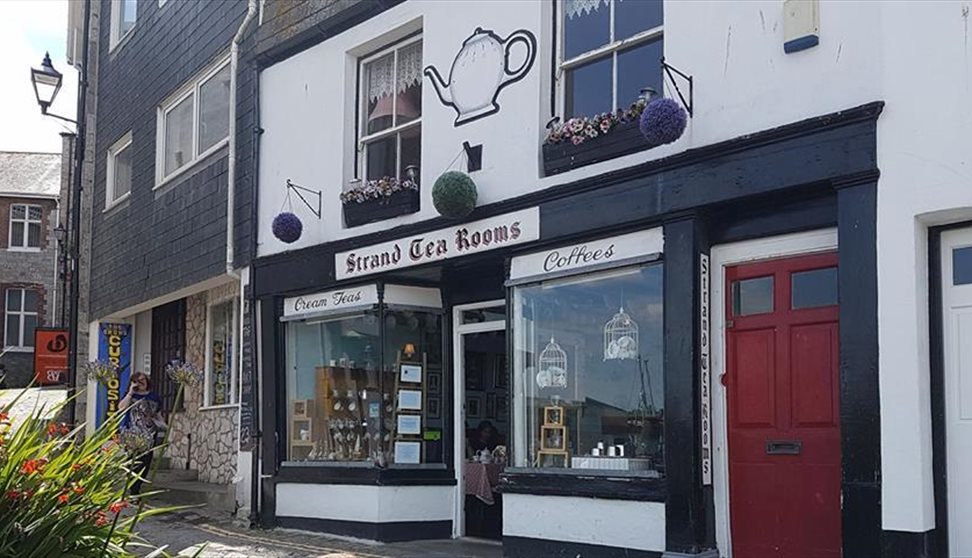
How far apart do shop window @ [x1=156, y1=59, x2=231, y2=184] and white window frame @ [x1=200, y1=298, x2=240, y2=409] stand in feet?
6.43

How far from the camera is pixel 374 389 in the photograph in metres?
11.2

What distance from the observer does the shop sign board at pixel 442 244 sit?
30.3 ft

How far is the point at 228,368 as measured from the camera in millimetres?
15562

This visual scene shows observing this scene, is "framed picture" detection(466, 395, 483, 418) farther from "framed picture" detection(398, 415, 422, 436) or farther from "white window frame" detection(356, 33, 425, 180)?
"white window frame" detection(356, 33, 425, 180)

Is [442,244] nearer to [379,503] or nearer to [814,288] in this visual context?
[379,503]

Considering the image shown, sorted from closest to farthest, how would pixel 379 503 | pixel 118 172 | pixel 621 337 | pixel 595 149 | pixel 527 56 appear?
pixel 621 337 < pixel 595 149 < pixel 527 56 < pixel 379 503 < pixel 118 172

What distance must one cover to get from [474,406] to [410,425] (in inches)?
26.4

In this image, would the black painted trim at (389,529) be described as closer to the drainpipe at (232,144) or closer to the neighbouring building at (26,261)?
the drainpipe at (232,144)

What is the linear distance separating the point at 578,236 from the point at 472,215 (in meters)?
1.31

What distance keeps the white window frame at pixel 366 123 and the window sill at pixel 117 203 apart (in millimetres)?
6999

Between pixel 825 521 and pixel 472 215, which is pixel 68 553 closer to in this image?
pixel 825 521

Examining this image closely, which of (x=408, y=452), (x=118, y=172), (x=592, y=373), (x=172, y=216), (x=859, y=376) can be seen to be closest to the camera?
(x=859, y=376)

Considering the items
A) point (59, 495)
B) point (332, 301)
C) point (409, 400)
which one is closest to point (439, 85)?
point (332, 301)

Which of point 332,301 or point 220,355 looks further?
point 220,355
